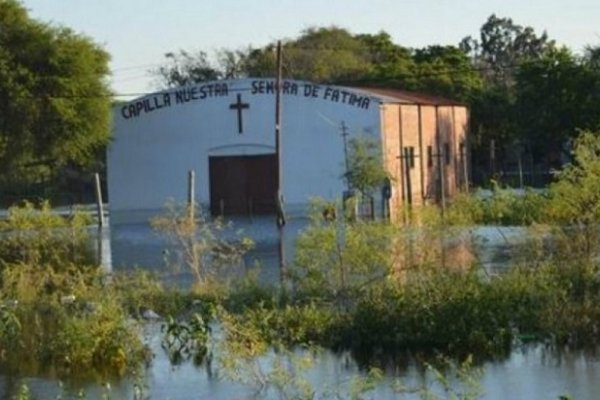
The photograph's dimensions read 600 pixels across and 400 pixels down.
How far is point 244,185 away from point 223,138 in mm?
1961

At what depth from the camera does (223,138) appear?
173ft

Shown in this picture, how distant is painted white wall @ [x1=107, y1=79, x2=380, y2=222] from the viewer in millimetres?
50906

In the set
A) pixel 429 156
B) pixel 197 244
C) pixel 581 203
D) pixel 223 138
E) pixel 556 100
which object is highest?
pixel 556 100

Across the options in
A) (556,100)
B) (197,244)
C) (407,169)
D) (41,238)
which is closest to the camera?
(197,244)

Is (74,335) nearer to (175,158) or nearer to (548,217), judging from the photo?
(548,217)

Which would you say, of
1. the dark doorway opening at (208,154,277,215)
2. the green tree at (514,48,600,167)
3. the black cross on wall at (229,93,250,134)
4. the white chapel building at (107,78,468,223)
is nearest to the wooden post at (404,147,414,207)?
the white chapel building at (107,78,468,223)

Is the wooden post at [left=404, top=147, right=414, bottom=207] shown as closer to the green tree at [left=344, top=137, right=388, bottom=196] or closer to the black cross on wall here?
the green tree at [left=344, top=137, right=388, bottom=196]

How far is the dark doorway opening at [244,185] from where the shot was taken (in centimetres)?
5200

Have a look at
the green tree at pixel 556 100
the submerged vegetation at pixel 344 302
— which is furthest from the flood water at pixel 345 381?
the green tree at pixel 556 100

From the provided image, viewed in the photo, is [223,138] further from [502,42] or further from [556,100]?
[502,42]

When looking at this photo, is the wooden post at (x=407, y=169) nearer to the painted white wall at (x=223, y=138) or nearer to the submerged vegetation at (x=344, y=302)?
the painted white wall at (x=223, y=138)

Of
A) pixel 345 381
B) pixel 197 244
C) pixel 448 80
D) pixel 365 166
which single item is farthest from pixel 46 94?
pixel 345 381

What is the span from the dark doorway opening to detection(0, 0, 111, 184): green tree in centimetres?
489

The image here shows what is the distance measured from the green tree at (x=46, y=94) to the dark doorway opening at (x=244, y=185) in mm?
4891
